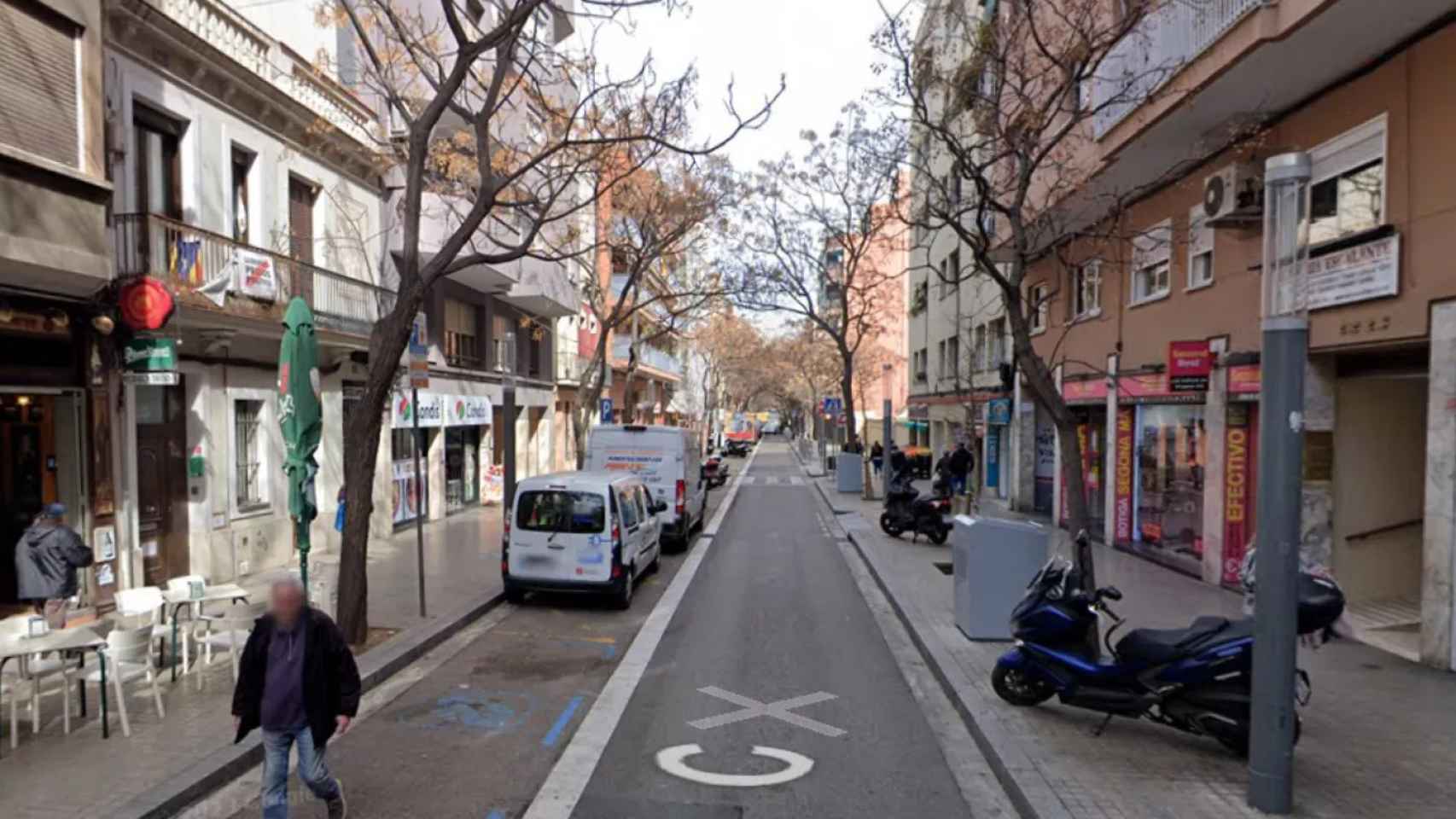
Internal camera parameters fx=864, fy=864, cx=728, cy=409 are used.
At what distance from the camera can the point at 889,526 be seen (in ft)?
60.5

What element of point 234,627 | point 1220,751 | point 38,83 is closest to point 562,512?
point 234,627

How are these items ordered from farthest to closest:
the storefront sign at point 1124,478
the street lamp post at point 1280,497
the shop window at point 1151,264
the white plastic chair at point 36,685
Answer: the storefront sign at point 1124,478 → the shop window at point 1151,264 → the white plastic chair at point 36,685 → the street lamp post at point 1280,497

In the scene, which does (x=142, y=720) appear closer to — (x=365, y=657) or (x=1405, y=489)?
(x=365, y=657)

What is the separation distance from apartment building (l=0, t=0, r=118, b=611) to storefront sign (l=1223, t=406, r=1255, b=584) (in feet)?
45.7

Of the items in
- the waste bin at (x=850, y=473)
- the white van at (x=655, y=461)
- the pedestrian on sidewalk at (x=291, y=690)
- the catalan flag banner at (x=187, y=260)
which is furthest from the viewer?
the waste bin at (x=850, y=473)

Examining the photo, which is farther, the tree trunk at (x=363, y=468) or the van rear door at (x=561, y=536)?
the van rear door at (x=561, y=536)

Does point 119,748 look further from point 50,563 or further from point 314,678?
point 50,563

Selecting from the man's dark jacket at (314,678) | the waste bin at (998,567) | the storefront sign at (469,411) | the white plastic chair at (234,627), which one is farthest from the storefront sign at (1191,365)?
the storefront sign at (469,411)

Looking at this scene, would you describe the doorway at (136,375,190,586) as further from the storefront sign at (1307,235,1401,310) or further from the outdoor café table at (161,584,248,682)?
the storefront sign at (1307,235,1401,310)

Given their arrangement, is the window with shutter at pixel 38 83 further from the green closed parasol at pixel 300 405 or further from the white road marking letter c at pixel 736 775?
the white road marking letter c at pixel 736 775

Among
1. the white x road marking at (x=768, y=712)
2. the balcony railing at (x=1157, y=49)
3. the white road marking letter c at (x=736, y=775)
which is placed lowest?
the white x road marking at (x=768, y=712)

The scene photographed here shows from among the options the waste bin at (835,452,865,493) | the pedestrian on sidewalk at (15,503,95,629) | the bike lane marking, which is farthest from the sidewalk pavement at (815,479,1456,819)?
the waste bin at (835,452,865,493)

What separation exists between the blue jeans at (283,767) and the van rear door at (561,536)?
613 cm

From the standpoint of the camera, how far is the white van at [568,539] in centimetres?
1091
